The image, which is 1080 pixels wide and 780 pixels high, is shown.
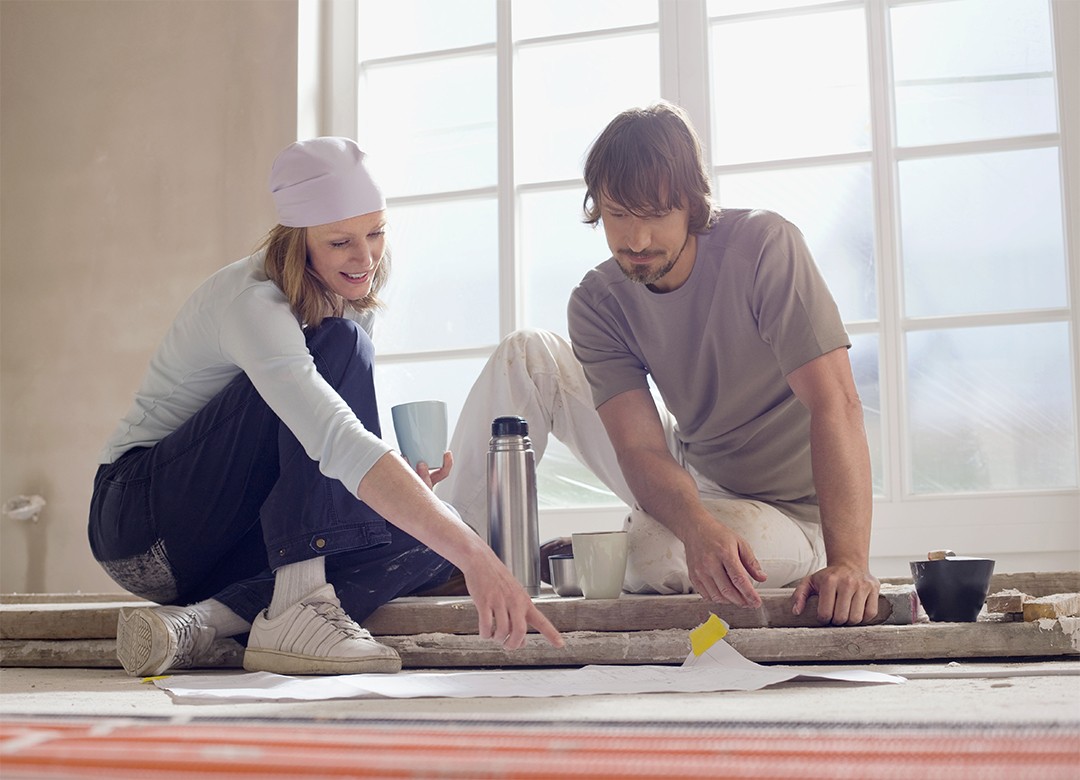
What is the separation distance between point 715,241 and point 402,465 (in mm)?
804

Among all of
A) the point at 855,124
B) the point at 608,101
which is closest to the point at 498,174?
the point at 608,101

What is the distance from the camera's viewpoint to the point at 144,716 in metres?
0.86

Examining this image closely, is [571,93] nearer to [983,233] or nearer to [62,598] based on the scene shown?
[983,233]

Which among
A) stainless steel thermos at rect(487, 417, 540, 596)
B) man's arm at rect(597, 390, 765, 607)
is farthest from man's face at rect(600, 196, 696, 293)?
stainless steel thermos at rect(487, 417, 540, 596)

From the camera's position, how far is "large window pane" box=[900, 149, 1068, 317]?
9.18 ft

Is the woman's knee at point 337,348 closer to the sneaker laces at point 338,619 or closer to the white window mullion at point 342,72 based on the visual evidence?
the sneaker laces at point 338,619

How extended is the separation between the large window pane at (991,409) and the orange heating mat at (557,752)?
2214 mm

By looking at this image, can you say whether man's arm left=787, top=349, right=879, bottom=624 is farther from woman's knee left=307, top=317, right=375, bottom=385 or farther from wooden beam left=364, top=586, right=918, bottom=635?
woman's knee left=307, top=317, right=375, bottom=385

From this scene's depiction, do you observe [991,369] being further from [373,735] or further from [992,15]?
[373,735]

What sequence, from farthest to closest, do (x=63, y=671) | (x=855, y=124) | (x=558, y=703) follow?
1. (x=855, y=124)
2. (x=63, y=671)
3. (x=558, y=703)

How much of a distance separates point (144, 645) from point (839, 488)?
3.33 feet

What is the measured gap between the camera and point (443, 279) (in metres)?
3.25

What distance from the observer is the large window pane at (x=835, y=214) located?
2.91 metres

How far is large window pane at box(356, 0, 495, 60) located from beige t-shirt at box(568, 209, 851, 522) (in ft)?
5.27
